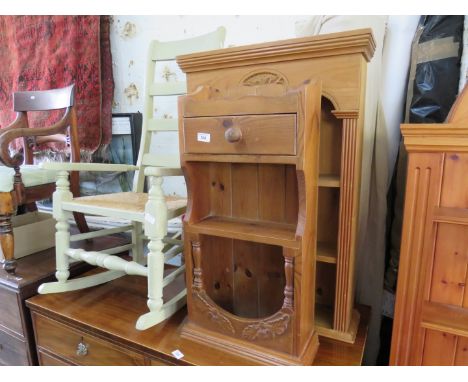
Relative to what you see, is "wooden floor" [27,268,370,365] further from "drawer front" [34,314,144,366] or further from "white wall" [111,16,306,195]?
"white wall" [111,16,306,195]

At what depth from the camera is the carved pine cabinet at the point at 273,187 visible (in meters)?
0.67

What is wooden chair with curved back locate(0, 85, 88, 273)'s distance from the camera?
3.47ft

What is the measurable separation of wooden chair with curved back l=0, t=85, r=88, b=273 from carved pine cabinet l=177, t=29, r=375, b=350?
0.70 metres

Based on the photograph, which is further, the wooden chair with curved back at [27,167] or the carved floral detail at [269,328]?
the wooden chair with curved back at [27,167]

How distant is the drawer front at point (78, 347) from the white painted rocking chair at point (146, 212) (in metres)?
0.10

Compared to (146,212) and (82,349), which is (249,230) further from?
(82,349)

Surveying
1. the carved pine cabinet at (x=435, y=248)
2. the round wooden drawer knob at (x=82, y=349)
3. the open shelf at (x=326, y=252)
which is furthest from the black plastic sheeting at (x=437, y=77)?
the round wooden drawer knob at (x=82, y=349)

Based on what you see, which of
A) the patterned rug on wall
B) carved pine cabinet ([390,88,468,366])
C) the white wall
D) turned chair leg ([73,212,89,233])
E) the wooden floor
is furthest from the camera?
the patterned rug on wall

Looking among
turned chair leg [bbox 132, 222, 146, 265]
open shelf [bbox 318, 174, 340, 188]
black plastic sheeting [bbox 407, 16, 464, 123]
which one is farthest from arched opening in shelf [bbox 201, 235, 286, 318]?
black plastic sheeting [bbox 407, 16, 464, 123]

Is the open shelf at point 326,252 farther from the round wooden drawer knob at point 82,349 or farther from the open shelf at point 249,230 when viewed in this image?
the round wooden drawer knob at point 82,349

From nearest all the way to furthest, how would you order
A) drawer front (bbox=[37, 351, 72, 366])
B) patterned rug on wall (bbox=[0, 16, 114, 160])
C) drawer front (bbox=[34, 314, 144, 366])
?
drawer front (bbox=[34, 314, 144, 366]), drawer front (bbox=[37, 351, 72, 366]), patterned rug on wall (bbox=[0, 16, 114, 160])

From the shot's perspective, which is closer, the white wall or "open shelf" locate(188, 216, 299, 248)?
"open shelf" locate(188, 216, 299, 248)

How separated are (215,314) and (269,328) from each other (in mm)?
148

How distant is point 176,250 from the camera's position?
3.38 feet
